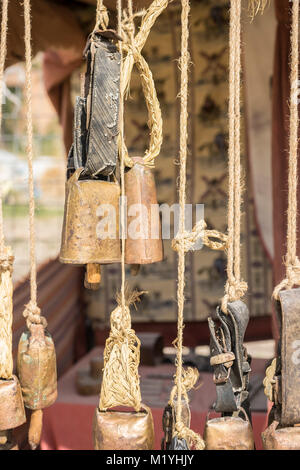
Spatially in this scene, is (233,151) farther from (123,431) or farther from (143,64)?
(123,431)

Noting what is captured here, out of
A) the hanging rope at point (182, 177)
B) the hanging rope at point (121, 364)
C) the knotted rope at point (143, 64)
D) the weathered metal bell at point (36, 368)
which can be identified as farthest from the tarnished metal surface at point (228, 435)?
the knotted rope at point (143, 64)

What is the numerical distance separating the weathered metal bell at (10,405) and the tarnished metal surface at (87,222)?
235mm

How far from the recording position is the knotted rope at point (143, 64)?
86 cm

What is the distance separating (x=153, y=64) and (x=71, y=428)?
5.69 ft

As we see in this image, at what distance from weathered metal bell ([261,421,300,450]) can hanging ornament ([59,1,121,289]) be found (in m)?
0.37

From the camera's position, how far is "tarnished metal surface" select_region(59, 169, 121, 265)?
834mm

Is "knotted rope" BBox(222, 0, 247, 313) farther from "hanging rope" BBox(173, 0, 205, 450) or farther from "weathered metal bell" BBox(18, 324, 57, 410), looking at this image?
"weathered metal bell" BBox(18, 324, 57, 410)

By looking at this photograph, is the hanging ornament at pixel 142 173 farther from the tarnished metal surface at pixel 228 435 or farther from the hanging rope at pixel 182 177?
the tarnished metal surface at pixel 228 435

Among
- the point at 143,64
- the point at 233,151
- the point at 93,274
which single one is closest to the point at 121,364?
the point at 93,274

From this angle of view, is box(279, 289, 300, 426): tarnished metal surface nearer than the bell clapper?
Yes

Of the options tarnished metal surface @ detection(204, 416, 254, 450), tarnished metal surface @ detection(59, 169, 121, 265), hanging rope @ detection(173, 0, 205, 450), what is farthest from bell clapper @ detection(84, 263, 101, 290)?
tarnished metal surface @ detection(204, 416, 254, 450)

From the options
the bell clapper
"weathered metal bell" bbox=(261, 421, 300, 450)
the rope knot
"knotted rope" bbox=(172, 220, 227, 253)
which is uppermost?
"knotted rope" bbox=(172, 220, 227, 253)

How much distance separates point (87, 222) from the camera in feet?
2.75

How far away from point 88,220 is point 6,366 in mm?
289
